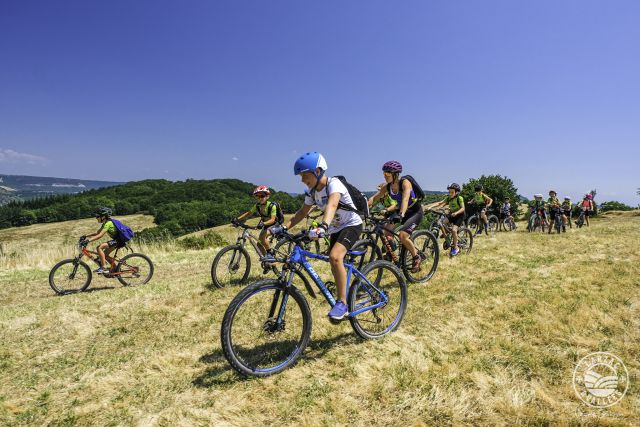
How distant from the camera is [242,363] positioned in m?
4.14

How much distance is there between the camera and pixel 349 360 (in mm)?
4578

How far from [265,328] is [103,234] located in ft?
28.5

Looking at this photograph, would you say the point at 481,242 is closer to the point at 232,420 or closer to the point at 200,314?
the point at 200,314

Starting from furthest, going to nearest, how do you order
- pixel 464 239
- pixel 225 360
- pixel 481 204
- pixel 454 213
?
pixel 481 204 → pixel 464 239 → pixel 454 213 → pixel 225 360

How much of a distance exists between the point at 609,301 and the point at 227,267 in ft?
28.6

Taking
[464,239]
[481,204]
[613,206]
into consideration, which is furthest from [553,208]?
[613,206]

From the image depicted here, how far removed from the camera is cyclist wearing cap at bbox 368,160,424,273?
294 inches

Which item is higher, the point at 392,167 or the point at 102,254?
the point at 392,167

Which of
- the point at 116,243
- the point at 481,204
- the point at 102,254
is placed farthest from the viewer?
the point at 481,204

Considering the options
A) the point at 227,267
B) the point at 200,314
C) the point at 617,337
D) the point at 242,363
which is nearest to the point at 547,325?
the point at 617,337

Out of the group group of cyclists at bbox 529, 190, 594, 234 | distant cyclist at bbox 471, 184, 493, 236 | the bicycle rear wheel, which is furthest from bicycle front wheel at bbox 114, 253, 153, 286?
group of cyclists at bbox 529, 190, 594, 234

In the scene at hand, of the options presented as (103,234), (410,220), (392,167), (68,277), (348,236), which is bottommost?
(68,277)

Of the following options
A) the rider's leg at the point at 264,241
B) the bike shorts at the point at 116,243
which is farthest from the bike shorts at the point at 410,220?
the bike shorts at the point at 116,243

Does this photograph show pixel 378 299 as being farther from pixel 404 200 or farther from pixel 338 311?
pixel 404 200
